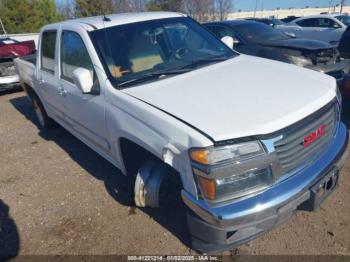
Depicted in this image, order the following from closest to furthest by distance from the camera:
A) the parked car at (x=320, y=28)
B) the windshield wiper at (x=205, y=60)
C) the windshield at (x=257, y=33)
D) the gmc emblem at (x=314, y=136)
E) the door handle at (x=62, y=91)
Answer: the gmc emblem at (x=314, y=136), the windshield wiper at (x=205, y=60), the door handle at (x=62, y=91), the windshield at (x=257, y=33), the parked car at (x=320, y=28)

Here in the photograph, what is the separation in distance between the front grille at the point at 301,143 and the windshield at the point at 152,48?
132cm

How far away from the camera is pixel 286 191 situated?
2.16m

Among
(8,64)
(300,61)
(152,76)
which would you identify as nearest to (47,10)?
(8,64)

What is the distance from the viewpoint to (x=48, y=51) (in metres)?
4.41

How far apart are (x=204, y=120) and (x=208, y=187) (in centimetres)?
→ 46

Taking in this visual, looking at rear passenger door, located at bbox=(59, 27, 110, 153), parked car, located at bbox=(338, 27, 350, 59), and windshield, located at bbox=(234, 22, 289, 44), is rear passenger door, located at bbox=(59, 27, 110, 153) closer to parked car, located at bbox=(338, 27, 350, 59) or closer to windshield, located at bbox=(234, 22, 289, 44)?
windshield, located at bbox=(234, 22, 289, 44)

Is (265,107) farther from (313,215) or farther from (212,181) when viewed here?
(313,215)

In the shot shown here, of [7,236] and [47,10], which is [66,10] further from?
[7,236]

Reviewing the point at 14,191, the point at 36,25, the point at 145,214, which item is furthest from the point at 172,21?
the point at 36,25

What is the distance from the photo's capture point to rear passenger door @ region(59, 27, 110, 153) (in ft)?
10.2

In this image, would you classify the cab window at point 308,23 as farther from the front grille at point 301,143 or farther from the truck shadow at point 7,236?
the truck shadow at point 7,236

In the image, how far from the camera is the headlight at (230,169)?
2021 mm

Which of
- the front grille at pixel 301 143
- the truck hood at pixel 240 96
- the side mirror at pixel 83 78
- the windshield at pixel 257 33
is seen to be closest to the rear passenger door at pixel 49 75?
the side mirror at pixel 83 78

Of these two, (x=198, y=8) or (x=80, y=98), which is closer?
(x=80, y=98)
